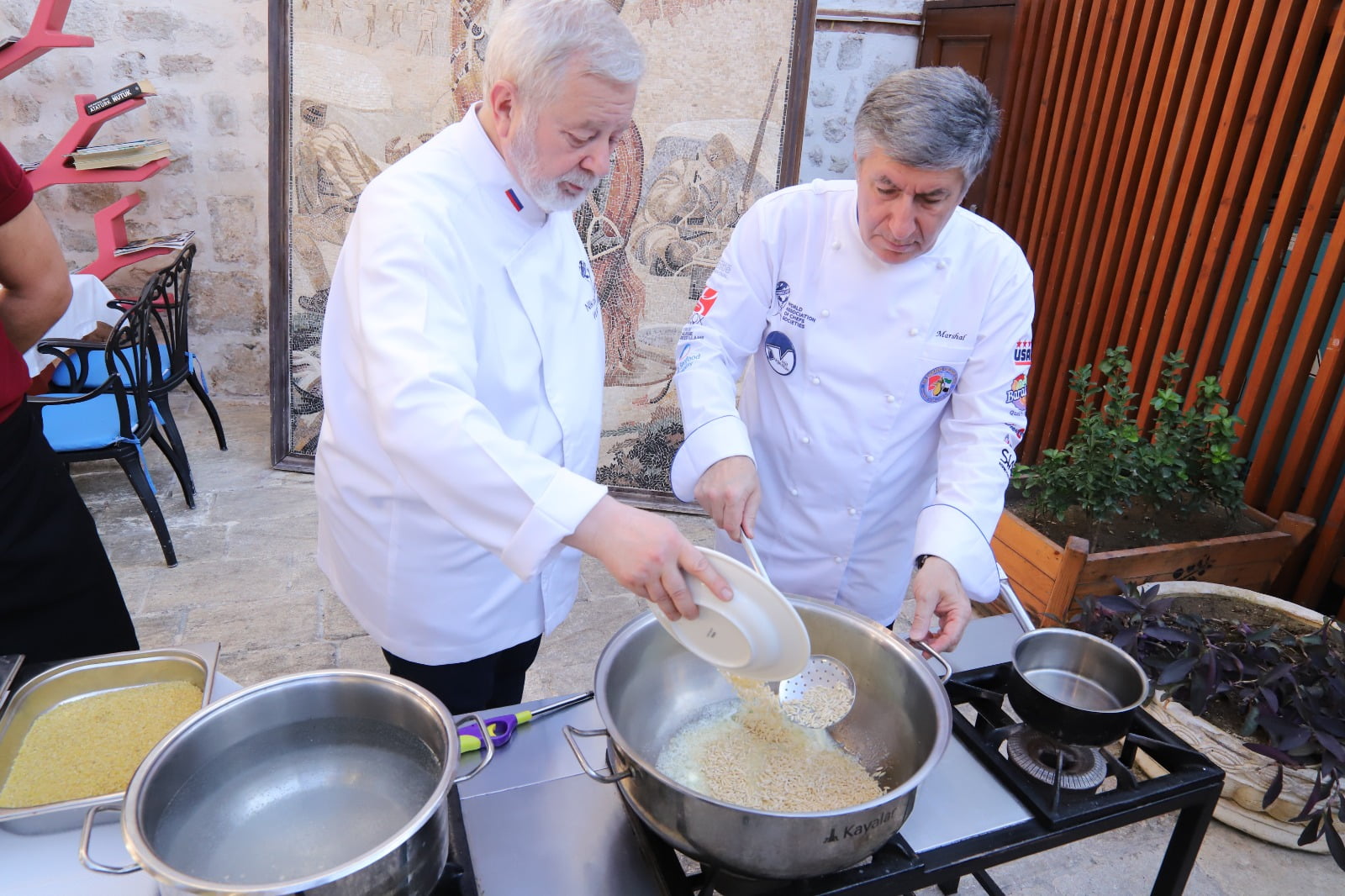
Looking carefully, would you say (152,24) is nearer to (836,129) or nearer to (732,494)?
(836,129)

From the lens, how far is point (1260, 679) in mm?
2227

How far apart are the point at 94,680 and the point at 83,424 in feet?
9.05

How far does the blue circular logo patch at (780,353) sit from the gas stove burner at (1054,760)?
0.86m

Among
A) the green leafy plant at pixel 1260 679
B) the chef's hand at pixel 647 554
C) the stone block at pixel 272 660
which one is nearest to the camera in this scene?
the chef's hand at pixel 647 554

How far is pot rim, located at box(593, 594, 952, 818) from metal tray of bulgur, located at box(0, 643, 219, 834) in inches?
22.9

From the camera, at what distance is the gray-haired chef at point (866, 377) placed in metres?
1.58

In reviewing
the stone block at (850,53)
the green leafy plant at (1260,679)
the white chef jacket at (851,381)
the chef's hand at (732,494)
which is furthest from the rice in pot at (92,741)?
the stone block at (850,53)

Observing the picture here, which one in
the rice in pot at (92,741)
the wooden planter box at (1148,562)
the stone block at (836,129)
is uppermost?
the stone block at (836,129)

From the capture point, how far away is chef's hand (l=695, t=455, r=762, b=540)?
5.18ft

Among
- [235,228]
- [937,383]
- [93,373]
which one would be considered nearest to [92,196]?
[235,228]

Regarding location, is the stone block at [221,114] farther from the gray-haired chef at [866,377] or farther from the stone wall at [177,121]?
the gray-haired chef at [866,377]

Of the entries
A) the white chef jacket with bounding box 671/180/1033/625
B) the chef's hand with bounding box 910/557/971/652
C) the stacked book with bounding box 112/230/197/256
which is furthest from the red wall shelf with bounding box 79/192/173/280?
the chef's hand with bounding box 910/557/971/652

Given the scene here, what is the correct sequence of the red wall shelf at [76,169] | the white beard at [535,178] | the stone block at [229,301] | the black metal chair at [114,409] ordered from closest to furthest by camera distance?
the white beard at [535,178], the black metal chair at [114,409], the red wall shelf at [76,169], the stone block at [229,301]

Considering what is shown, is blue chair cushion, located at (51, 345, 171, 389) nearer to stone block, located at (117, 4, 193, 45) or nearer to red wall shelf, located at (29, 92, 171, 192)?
red wall shelf, located at (29, 92, 171, 192)
